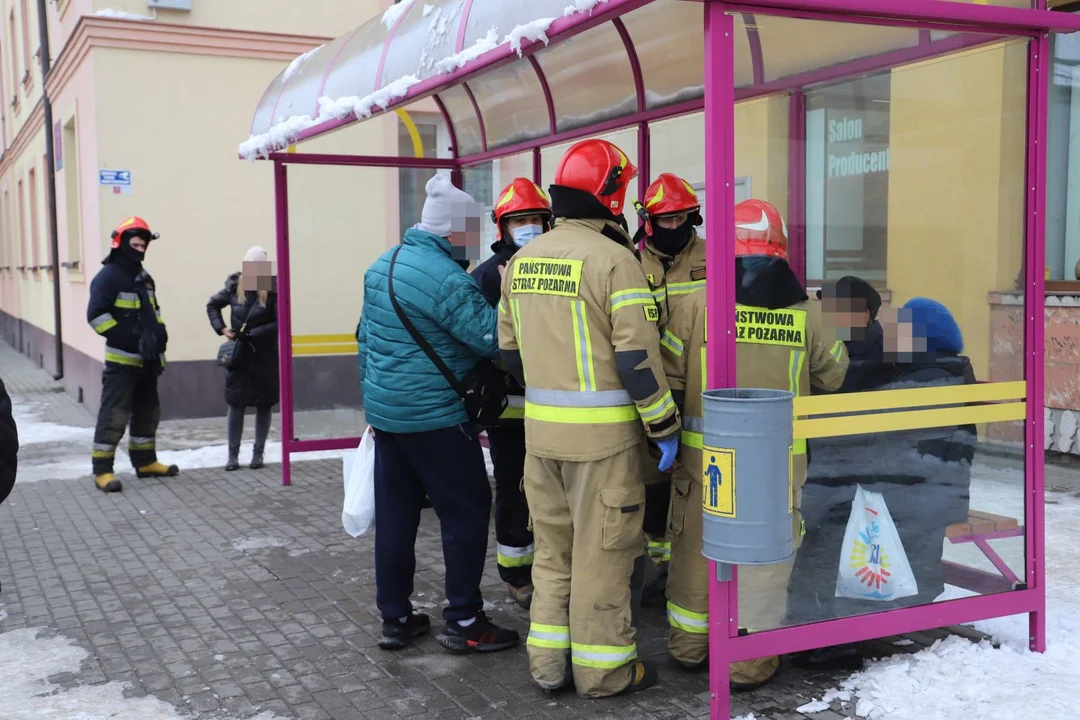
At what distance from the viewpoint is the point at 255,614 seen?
4758mm

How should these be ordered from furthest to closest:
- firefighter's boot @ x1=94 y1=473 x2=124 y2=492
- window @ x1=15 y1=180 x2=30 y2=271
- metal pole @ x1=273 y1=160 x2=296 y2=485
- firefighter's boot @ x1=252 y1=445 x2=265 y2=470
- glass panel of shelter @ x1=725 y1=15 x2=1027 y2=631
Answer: window @ x1=15 y1=180 x2=30 y2=271 → firefighter's boot @ x1=252 y1=445 x2=265 y2=470 → metal pole @ x1=273 y1=160 x2=296 y2=485 → firefighter's boot @ x1=94 y1=473 x2=124 y2=492 → glass panel of shelter @ x1=725 y1=15 x2=1027 y2=631

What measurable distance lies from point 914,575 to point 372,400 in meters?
2.22

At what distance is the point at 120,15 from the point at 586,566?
9029 mm

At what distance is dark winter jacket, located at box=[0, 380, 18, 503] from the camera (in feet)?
15.0

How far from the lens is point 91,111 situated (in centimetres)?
1038

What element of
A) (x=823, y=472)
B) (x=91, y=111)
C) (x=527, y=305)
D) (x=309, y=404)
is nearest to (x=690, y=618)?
(x=823, y=472)

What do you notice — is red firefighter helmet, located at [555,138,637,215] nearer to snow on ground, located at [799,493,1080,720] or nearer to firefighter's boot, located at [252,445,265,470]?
snow on ground, located at [799,493,1080,720]

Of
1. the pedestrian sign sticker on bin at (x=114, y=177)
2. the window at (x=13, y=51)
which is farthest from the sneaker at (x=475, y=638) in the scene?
the window at (x=13, y=51)

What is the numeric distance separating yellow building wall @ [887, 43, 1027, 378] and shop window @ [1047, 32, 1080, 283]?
4.36 meters

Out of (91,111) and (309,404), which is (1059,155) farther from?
(91,111)

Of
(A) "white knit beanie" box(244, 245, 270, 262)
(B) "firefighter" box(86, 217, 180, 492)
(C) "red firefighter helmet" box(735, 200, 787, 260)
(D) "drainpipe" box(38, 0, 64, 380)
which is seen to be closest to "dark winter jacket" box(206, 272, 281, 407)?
(A) "white knit beanie" box(244, 245, 270, 262)

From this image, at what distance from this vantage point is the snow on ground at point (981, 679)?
345cm

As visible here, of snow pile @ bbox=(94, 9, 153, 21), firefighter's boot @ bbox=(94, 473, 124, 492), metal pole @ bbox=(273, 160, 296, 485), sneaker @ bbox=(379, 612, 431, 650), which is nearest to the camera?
sneaker @ bbox=(379, 612, 431, 650)

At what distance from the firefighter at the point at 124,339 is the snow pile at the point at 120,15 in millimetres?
3845
